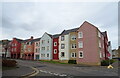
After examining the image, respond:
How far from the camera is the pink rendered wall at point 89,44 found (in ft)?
119

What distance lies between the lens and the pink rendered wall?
36.3 metres

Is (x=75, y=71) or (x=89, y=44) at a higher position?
(x=89, y=44)

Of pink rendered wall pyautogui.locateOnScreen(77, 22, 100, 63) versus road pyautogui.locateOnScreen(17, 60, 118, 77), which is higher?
pink rendered wall pyautogui.locateOnScreen(77, 22, 100, 63)

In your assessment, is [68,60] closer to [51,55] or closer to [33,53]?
[51,55]

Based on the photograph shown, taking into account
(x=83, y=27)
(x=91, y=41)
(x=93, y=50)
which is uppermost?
(x=83, y=27)

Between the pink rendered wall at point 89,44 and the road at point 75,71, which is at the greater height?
the pink rendered wall at point 89,44

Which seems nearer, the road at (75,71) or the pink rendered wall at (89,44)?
the road at (75,71)

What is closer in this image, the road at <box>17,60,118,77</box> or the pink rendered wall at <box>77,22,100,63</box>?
the road at <box>17,60,118,77</box>

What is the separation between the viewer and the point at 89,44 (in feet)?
124

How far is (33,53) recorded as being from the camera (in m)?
63.2

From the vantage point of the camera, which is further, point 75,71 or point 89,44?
point 89,44

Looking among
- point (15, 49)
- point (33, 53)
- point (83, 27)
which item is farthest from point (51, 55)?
point (15, 49)

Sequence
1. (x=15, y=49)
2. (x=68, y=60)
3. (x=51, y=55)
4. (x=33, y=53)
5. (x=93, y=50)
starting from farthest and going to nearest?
(x=15, y=49), (x=33, y=53), (x=51, y=55), (x=68, y=60), (x=93, y=50)

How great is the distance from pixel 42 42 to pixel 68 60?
1819cm
